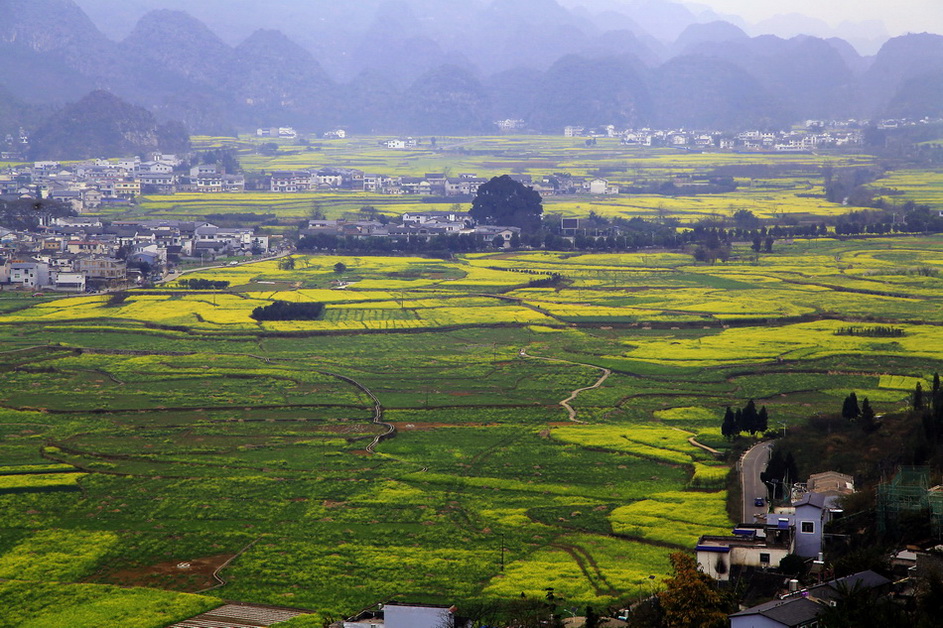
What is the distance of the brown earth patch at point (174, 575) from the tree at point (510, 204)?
127 feet

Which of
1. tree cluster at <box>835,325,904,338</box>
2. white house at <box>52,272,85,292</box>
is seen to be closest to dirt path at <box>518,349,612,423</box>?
tree cluster at <box>835,325,904,338</box>

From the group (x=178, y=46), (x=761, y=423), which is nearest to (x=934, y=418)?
(x=761, y=423)

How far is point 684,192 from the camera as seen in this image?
73625 mm

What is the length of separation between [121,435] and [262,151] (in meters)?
71.1

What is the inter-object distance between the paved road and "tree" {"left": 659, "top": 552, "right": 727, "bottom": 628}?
16.4ft

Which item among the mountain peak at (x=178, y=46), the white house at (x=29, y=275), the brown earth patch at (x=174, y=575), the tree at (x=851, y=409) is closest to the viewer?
the brown earth patch at (x=174, y=575)

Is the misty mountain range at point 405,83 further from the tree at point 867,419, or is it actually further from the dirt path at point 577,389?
the tree at point 867,419

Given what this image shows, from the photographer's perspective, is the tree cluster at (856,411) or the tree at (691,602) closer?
the tree at (691,602)

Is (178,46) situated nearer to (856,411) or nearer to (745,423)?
(745,423)

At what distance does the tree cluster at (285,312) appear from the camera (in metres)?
37.2

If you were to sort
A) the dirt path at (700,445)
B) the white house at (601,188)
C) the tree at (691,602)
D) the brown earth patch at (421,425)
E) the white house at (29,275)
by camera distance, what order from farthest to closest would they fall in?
the white house at (601,188)
the white house at (29,275)
the brown earth patch at (421,425)
the dirt path at (700,445)
the tree at (691,602)

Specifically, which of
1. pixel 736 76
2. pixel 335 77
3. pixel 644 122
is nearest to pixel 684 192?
pixel 644 122

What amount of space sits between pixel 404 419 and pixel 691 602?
1238cm

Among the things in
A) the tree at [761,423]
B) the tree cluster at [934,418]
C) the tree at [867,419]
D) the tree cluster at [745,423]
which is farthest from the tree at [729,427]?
the tree cluster at [934,418]
